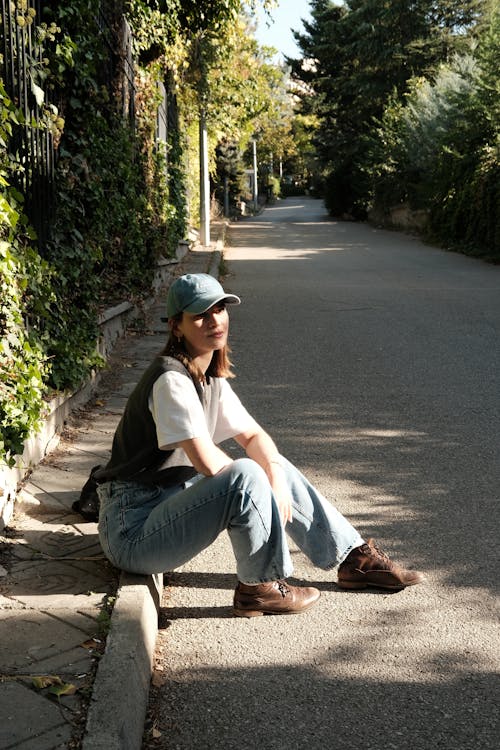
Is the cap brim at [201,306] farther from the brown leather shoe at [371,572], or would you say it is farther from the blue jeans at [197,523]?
the brown leather shoe at [371,572]

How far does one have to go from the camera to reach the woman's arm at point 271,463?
354 centimetres

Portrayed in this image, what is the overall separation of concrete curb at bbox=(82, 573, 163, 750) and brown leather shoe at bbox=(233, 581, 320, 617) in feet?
1.11

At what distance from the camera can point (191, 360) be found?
3.55 m

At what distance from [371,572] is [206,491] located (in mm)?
916

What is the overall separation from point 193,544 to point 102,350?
14.7 feet

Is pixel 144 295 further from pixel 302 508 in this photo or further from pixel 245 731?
pixel 245 731

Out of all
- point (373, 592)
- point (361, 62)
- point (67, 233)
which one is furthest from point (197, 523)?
point (361, 62)

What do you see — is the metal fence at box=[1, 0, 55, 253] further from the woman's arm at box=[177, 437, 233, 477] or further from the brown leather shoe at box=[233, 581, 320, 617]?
the brown leather shoe at box=[233, 581, 320, 617]

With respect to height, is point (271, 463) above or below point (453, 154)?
below

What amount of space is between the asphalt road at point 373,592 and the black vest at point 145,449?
574 millimetres

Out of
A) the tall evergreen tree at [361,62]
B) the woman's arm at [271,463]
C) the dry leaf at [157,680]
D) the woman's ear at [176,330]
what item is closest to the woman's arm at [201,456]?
the woman's arm at [271,463]

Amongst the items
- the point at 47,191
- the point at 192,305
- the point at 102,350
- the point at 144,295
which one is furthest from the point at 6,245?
the point at 144,295

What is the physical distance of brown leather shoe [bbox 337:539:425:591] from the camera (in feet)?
12.5

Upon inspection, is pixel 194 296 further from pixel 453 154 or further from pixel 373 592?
pixel 453 154
